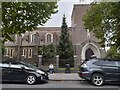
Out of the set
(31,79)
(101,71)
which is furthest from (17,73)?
(101,71)

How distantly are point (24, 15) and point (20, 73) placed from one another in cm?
442

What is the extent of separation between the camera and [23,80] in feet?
44.6

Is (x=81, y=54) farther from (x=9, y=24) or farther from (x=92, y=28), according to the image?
(x=9, y=24)

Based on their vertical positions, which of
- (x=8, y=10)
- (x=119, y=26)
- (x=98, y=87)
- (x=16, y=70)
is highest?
(x=8, y=10)

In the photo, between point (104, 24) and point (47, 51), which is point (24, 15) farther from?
point (47, 51)

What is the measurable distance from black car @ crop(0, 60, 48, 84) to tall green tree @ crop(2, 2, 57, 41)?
10.6 feet

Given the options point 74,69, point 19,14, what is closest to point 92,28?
point 19,14

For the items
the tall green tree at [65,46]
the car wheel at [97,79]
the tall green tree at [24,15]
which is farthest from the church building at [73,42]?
the car wheel at [97,79]

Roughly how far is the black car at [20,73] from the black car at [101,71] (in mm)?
2655

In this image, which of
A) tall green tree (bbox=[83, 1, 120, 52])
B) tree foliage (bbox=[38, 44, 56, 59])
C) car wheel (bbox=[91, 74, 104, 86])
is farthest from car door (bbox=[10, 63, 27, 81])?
tree foliage (bbox=[38, 44, 56, 59])

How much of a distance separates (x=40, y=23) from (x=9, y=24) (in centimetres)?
220

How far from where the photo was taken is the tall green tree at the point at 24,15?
599 inches

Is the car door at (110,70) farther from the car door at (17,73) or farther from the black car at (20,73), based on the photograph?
the car door at (17,73)

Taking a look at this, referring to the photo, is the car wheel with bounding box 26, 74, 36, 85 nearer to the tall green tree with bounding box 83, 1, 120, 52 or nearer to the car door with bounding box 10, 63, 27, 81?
the car door with bounding box 10, 63, 27, 81
